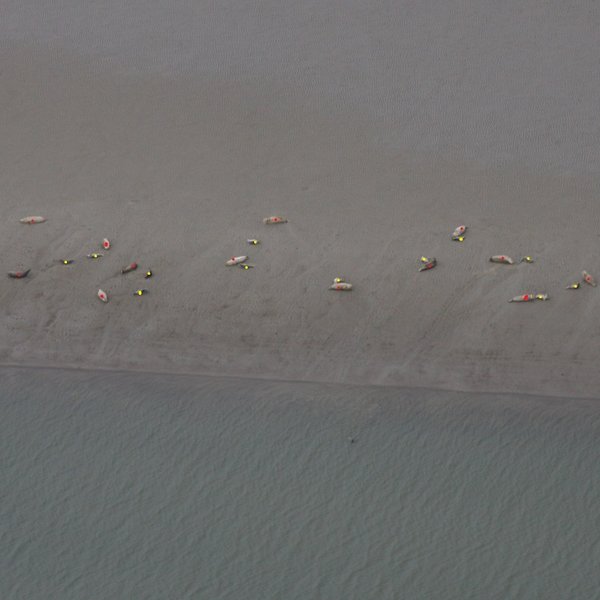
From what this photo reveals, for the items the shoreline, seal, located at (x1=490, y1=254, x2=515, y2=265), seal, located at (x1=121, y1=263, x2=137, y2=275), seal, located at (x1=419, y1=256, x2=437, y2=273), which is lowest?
the shoreline

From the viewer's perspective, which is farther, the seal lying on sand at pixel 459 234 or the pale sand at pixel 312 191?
the seal lying on sand at pixel 459 234

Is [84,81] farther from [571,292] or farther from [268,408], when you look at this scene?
[571,292]

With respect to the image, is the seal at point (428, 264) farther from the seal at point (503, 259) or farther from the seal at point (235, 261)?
the seal at point (235, 261)

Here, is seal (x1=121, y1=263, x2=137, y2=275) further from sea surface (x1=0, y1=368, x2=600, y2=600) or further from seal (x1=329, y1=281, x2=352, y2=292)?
seal (x1=329, y1=281, x2=352, y2=292)

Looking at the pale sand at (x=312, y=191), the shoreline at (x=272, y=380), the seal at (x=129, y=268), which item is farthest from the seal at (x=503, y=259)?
the seal at (x=129, y=268)

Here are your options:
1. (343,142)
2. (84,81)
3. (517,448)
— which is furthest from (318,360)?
(84,81)

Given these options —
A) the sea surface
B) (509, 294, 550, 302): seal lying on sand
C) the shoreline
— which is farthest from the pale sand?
the sea surface
